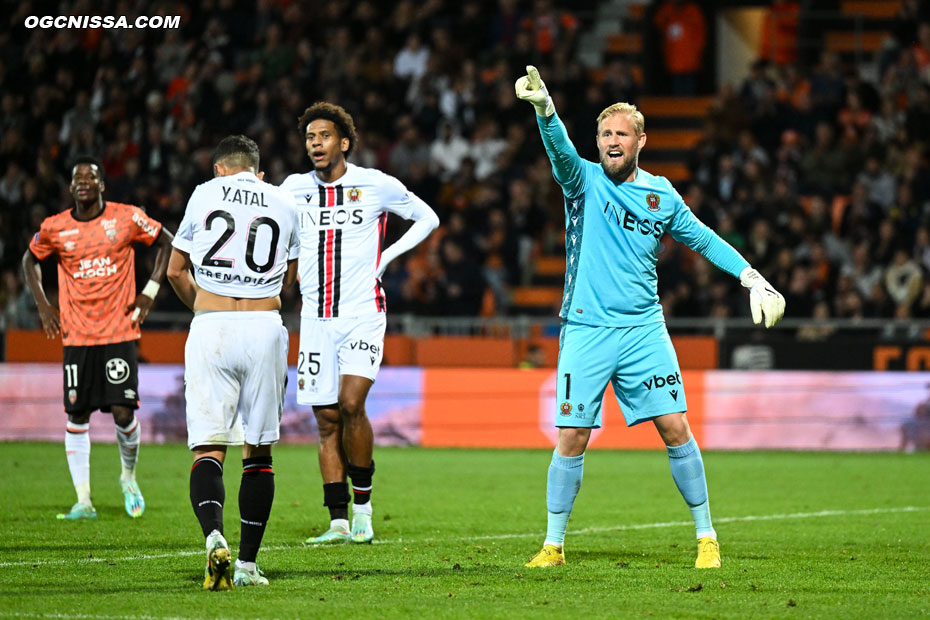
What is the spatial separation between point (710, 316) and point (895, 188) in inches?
155

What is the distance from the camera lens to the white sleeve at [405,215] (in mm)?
9117

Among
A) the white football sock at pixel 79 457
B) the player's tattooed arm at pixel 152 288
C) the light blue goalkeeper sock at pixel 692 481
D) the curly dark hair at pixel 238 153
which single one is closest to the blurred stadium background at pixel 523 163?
the white football sock at pixel 79 457

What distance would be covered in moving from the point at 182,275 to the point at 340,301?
73.3 inches

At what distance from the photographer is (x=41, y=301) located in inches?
412

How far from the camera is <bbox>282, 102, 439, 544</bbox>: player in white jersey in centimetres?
898

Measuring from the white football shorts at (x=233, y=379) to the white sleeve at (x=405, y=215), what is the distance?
2.03 meters

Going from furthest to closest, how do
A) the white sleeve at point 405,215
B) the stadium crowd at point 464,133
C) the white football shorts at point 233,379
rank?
the stadium crowd at point 464,133 → the white sleeve at point 405,215 → the white football shorts at point 233,379

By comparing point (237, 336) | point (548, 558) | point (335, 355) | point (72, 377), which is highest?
point (237, 336)

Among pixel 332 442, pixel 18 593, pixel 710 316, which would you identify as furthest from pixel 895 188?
pixel 18 593

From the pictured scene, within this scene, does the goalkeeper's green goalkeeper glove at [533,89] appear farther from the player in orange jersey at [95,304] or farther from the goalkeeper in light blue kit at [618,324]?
the player in orange jersey at [95,304]

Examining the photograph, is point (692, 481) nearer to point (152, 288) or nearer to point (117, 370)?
point (152, 288)

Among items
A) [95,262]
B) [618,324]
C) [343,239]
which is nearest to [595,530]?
[618,324]

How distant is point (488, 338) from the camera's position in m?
18.3

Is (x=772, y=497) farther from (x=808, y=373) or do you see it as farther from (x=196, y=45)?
(x=196, y=45)
